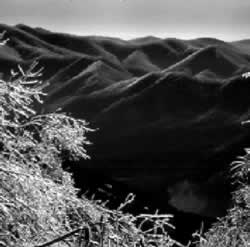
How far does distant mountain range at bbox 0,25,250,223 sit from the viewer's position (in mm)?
95000

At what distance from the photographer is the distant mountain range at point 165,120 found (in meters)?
95.0

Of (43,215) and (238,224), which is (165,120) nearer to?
(238,224)

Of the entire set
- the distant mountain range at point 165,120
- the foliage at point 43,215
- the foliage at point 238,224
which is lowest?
the distant mountain range at point 165,120

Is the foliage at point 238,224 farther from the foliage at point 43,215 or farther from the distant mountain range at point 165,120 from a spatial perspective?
the distant mountain range at point 165,120

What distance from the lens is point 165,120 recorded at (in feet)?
413

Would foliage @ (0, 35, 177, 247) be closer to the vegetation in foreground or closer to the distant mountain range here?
the vegetation in foreground

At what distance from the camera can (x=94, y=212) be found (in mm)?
4977

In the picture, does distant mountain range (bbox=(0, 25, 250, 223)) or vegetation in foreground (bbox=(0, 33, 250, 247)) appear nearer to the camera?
vegetation in foreground (bbox=(0, 33, 250, 247))

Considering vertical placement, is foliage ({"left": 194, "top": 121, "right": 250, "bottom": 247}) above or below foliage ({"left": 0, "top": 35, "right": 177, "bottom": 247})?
below

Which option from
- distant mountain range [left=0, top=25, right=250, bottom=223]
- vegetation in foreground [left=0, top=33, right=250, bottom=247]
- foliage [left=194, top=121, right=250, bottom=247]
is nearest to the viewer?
vegetation in foreground [left=0, top=33, right=250, bottom=247]

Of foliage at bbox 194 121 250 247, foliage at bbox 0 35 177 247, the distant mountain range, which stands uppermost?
foliage at bbox 0 35 177 247

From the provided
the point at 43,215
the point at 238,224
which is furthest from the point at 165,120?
the point at 43,215

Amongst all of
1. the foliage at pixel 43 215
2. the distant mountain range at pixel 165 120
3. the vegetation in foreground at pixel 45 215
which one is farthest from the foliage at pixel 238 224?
the distant mountain range at pixel 165 120

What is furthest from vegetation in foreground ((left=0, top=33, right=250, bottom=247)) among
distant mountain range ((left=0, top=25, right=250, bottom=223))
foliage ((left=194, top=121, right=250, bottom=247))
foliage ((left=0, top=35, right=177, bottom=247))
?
distant mountain range ((left=0, top=25, right=250, bottom=223))
